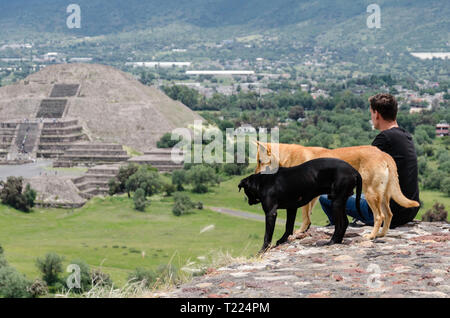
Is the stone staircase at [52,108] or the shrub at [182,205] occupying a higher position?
the stone staircase at [52,108]

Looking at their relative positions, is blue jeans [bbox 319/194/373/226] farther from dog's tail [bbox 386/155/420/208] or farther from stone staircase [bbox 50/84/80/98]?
stone staircase [bbox 50/84/80/98]

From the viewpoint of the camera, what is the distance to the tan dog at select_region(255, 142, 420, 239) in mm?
12547

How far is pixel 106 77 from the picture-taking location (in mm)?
114812

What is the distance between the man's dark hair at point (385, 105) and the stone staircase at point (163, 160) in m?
74.8

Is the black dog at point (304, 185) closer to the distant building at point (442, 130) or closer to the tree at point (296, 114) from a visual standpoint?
the distant building at point (442, 130)

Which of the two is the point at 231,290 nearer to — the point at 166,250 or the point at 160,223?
the point at 166,250

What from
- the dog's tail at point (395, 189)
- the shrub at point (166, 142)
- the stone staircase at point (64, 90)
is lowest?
the shrub at point (166, 142)

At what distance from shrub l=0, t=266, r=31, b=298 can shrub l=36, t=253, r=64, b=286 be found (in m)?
3.07

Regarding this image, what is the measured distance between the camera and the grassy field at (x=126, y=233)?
4984 centimetres

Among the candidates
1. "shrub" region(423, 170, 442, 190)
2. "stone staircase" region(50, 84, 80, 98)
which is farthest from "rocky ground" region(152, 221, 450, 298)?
"stone staircase" region(50, 84, 80, 98)

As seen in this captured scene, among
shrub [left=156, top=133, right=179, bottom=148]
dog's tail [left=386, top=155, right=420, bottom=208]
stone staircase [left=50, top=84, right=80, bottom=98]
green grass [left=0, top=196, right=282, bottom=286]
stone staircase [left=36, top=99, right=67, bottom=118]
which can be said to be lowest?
green grass [left=0, top=196, right=282, bottom=286]

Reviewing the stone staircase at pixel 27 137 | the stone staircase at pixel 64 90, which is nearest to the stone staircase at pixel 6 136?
the stone staircase at pixel 27 137

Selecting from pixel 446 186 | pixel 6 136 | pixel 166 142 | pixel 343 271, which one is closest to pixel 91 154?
pixel 166 142
